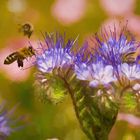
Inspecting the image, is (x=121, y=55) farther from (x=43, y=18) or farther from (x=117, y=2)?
(x=43, y=18)

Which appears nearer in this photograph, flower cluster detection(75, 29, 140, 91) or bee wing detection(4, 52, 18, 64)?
flower cluster detection(75, 29, 140, 91)

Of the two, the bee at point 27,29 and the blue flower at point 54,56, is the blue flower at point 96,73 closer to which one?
the blue flower at point 54,56

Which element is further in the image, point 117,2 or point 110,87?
point 117,2

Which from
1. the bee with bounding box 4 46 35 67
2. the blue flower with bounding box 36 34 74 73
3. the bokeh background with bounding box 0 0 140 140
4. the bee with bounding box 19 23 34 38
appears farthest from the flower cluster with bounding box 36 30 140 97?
the bokeh background with bounding box 0 0 140 140

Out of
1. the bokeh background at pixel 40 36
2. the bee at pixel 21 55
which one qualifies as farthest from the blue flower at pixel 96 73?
the bokeh background at pixel 40 36

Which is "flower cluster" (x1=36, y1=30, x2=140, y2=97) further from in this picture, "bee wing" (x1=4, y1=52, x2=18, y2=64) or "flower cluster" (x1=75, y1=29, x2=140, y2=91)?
"bee wing" (x1=4, y1=52, x2=18, y2=64)

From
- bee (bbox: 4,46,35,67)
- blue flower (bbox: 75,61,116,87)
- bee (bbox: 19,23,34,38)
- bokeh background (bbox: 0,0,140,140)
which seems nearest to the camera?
blue flower (bbox: 75,61,116,87)

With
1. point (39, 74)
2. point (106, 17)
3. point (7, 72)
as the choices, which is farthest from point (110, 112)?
point (106, 17)

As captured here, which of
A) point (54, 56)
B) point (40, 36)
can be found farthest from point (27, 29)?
point (40, 36)
